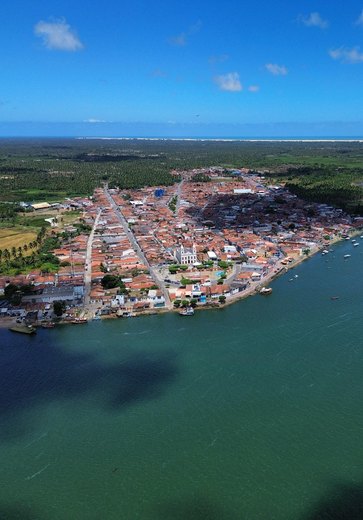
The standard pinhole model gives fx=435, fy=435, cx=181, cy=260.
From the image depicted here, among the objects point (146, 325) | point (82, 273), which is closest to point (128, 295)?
point (146, 325)

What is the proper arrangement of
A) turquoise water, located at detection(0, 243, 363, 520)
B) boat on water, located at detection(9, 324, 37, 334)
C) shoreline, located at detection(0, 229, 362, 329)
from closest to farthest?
turquoise water, located at detection(0, 243, 363, 520) → boat on water, located at detection(9, 324, 37, 334) → shoreline, located at detection(0, 229, 362, 329)

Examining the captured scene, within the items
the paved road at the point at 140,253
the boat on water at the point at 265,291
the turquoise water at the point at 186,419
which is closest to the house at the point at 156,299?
the paved road at the point at 140,253

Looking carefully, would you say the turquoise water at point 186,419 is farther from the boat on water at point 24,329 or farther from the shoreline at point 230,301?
the shoreline at point 230,301

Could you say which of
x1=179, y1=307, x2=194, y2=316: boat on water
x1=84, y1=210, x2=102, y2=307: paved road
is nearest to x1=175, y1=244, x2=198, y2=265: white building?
x1=84, y1=210, x2=102, y2=307: paved road

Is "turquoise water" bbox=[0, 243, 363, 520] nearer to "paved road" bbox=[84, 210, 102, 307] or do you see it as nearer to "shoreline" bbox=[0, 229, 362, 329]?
"shoreline" bbox=[0, 229, 362, 329]

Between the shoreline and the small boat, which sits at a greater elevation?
the shoreline

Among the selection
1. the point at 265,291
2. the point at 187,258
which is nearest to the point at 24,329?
the point at 187,258

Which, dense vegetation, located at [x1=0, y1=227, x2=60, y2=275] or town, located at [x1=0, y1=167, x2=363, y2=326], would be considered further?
dense vegetation, located at [x1=0, y1=227, x2=60, y2=275]
